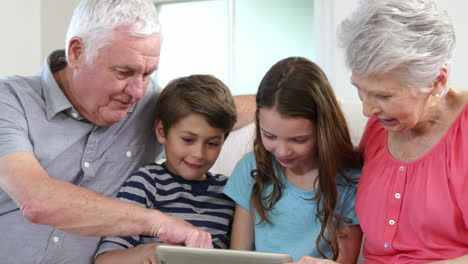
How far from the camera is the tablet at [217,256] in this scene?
3.43 feet

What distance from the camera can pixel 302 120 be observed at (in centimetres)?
140

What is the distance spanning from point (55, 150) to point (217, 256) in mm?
772

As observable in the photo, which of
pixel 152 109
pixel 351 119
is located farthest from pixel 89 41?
pixel 351 119

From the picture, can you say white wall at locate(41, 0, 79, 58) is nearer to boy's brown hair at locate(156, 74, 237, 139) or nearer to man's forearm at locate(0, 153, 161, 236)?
boy's brown hair at locate(156, 74, 237, 139)

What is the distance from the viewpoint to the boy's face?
1625 millimetres

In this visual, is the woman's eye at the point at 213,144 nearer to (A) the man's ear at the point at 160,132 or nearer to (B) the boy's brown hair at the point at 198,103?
(B) the boy's brown hair at the point at 198,103

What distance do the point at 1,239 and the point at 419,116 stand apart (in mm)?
1211

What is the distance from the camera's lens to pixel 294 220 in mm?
1523

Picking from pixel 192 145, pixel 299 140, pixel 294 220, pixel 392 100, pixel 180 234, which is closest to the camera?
pixel 392 100

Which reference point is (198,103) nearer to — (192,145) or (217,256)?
(192,145)

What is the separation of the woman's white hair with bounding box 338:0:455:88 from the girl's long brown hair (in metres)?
0.24

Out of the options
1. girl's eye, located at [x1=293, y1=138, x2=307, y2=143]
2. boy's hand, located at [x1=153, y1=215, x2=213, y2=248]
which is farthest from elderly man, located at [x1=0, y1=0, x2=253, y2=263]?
girl's eye, located at [x1=293, y1=138, x2=307, y2=143]

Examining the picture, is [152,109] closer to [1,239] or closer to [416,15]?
[1,239]

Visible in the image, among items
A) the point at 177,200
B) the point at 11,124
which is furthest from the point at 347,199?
the point at 11,124
